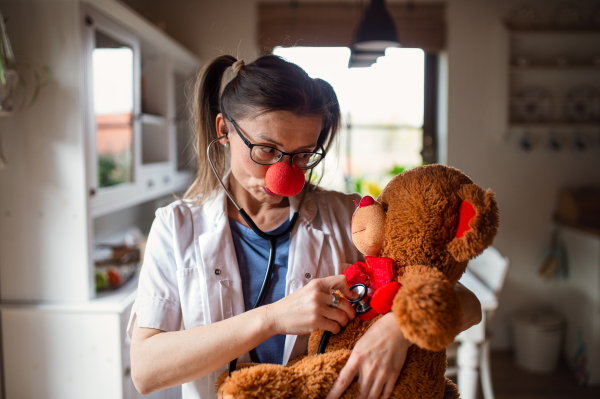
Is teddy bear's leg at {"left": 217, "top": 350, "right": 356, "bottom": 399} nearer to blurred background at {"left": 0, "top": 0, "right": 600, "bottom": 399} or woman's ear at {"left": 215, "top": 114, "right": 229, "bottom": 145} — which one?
woman's ear at {"left": 215, "top": 114, "right": 229, "bottom": 145}

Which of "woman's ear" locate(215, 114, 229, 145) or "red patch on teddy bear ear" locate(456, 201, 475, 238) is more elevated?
"woman's ear" locate(215, 114, 229, 145)

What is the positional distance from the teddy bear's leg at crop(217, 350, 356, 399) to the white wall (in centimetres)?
272

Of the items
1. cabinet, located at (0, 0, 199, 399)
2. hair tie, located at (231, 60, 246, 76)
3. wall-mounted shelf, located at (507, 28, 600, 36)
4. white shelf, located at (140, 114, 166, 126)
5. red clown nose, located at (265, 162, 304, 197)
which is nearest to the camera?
red clown nose, located at (265, 162, 304, 197)

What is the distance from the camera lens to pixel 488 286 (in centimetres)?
215

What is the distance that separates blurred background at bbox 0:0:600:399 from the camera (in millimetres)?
1685

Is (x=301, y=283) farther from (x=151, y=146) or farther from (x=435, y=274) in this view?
(x=151, y=146)

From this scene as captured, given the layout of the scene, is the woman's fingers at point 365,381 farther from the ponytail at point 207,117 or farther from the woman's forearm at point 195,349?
the ponytail at point 207,117

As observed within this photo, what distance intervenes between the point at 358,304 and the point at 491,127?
282 cm

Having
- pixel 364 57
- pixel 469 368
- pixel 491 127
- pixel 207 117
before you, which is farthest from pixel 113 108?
pixel 491 127

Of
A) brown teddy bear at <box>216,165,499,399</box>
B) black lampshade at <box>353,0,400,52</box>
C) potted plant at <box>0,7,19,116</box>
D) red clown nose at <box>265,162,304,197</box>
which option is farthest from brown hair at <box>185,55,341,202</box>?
black lampshade at <box>353,0,400,52</box>

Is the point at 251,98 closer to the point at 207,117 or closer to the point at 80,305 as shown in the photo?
the point at 207,117

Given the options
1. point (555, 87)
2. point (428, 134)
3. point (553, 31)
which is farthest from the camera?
point (428, 134)

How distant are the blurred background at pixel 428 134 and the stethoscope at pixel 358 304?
42.5 inches

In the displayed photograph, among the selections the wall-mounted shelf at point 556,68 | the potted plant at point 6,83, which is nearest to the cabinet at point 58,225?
the potted plant at point 6,83
